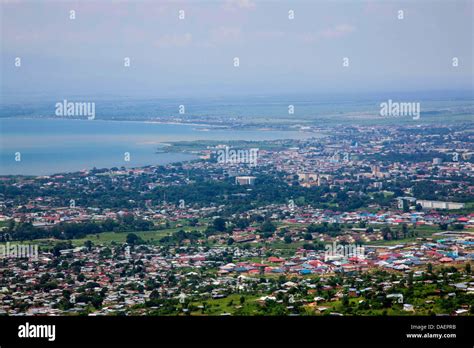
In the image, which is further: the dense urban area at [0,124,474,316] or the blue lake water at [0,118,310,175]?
the blue lake water at [0,118,310,175]

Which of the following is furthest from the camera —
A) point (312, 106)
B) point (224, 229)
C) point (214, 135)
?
point (312, 106)

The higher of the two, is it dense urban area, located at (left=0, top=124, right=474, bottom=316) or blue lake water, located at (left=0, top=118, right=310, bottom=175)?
blue lake water, located at (left=0, top=118, right=310, bottom=175)

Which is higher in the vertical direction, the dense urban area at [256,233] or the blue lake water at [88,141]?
the blue lake water at [88,141]

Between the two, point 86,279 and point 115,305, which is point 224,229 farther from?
point 115,305

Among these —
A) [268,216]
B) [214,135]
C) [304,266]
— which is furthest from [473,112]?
[304,266]

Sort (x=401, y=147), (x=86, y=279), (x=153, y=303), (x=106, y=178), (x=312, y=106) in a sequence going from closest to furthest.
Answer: (x=153, y=303)
(x=86, y=279)
(x=106, y=178)
(x=401, y=147)
(x=312, y=106)

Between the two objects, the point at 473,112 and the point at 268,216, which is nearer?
the point at 268,216

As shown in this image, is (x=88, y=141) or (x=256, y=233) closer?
(x=256, y=233)

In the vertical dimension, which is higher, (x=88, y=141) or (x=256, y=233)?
(x=88, y=141)
